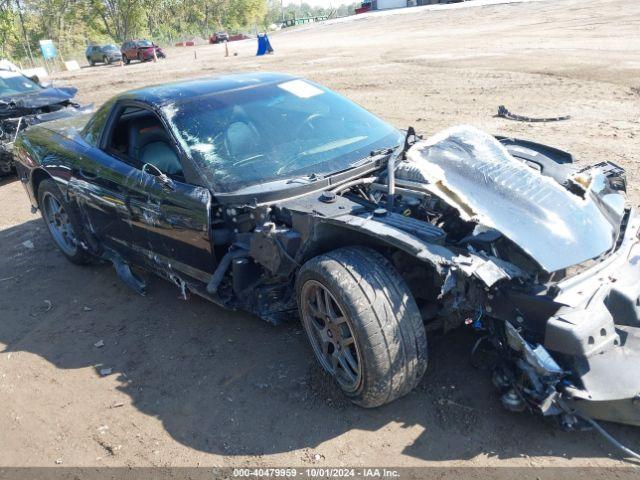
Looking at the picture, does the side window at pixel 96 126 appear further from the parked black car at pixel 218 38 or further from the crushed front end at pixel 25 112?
the parked black car at pixel 218 38

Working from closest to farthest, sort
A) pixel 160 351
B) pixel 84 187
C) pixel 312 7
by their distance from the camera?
pixel 160 351 < pixel 84 187 < pixel 312 7

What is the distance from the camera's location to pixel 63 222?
5.11 metres

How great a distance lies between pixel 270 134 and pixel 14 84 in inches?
306

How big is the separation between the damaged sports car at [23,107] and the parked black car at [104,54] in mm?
26968

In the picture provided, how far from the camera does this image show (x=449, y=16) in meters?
39.7

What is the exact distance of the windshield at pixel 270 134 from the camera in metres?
3.51

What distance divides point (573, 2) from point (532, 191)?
39.7m

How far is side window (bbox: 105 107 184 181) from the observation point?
3811 mm

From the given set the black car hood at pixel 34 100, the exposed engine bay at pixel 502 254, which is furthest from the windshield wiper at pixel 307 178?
the black car hood at pixel 34 100

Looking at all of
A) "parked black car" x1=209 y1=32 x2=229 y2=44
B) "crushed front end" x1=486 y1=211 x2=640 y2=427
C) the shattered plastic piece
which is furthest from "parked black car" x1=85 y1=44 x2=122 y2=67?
"crushed front end" x1=486 y1=211 x2=640 y2=427

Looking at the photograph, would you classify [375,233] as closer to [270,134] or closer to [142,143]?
[270,134]

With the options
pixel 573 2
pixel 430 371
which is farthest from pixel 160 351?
pixel 573 2

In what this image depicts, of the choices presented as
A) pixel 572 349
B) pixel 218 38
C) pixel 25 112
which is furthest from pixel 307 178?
pixel 218 38

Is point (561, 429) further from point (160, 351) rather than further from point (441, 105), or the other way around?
point (441, 105)
